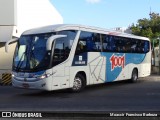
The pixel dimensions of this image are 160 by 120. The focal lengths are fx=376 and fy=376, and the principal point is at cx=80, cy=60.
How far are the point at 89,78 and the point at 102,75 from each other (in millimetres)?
1313

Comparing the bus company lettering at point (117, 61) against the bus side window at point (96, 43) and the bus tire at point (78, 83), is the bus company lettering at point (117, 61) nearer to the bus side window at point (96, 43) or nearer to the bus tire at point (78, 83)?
the bus side window at point (96, 43)

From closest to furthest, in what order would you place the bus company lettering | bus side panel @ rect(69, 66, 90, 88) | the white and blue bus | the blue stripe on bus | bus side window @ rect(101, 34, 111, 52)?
the white and blue bus, bus side panel @ rect(69, 66, 90, 88), bus side window @ rect(101, 34, 111, 52), the blue stripe on bus, the bus company lettering

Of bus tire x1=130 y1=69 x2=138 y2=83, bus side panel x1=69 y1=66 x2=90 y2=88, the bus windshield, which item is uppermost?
the bus windshield

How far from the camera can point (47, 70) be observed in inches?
589

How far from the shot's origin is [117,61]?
65.7ft

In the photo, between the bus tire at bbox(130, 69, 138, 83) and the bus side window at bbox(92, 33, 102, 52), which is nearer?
the bus side window at bbox(92, 33, 102, 52)

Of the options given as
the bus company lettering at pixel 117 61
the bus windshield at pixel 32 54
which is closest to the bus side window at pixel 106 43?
the bus company lettering at pixel 117 61

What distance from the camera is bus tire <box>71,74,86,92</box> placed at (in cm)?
1644

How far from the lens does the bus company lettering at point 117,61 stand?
64.1 feet

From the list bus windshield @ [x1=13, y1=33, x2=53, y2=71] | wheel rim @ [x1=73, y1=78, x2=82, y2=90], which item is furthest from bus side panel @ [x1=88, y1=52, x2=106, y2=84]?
bus windshield @ [x1=13, y1=33, x2=53, y2=71]

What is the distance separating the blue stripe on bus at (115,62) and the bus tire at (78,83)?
2236mm

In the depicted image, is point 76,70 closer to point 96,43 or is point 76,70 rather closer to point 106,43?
point 96,43

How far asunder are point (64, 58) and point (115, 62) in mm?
4868

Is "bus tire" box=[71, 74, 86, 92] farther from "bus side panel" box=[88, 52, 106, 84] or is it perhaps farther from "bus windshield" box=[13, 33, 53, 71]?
"bus windshield" box=[13, 33, 53, 71]
